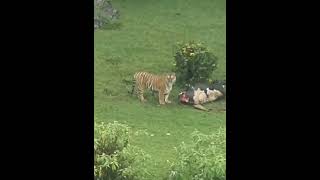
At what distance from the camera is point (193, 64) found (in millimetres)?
4355

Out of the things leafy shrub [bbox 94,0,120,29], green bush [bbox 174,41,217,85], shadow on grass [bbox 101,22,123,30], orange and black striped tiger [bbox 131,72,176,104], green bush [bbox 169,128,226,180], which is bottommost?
green bush [bbox 169,128,226,180]

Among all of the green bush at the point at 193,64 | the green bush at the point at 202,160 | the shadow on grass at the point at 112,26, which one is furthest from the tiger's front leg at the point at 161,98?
the green bush at the point at 202,160

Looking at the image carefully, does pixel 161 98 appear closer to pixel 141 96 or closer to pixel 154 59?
pixel 141 96

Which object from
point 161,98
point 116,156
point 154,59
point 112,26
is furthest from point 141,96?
point 116,156

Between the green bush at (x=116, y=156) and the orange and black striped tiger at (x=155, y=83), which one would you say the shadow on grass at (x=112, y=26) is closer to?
the orange and black striped tiger at (x=155, y=83)

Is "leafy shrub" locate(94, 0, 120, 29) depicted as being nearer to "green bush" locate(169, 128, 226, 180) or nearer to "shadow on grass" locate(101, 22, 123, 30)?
"shadow on grass" locate(101, 22, 123, 30)

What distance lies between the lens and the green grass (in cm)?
376

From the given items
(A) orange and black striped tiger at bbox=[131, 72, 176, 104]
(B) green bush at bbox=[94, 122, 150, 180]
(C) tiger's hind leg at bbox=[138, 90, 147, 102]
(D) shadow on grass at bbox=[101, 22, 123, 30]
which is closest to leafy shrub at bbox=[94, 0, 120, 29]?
(D) shadow on grass at bbox=[101, 22, 123, 30]

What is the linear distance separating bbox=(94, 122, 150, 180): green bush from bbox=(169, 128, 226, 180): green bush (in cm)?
18
